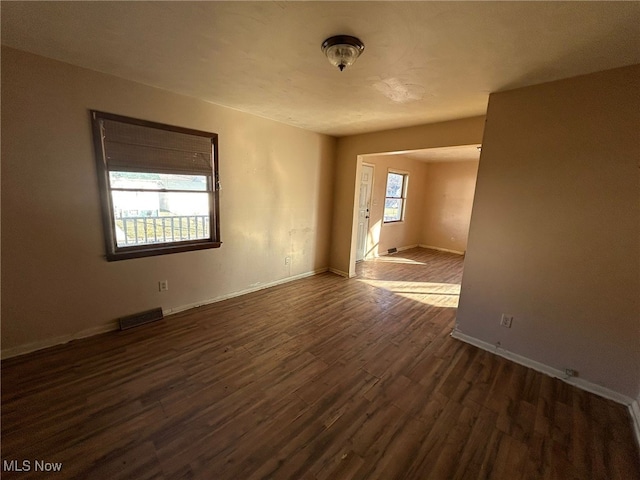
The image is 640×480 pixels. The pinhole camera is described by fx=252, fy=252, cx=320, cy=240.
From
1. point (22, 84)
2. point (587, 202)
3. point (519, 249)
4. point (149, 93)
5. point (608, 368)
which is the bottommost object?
point (608, 368)

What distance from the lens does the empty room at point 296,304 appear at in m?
1.43

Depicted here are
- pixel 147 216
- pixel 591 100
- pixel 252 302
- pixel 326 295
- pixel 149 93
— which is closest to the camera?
pixel 591 100

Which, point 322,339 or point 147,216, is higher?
point 147,216

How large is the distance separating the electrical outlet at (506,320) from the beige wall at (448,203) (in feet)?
15.4

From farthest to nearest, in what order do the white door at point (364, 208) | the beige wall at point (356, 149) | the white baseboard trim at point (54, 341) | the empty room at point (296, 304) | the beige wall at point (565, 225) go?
1. the white door at point (364, 208)
2. the beige wall at point (356, 149)
3. the white baseboard trim at point (54, 341)
4. the beige wall at point (565, 225)
5. the empty room at point (296, 304)

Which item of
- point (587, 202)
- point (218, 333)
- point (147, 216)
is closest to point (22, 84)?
point (147, 216)

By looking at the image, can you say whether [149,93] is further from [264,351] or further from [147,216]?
[264,351]

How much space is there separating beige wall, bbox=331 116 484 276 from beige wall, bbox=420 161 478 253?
12.7 feet

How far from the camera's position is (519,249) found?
2.31 meters

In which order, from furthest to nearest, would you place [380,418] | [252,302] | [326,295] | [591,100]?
[326,295] → [252,302] → [591,100] → [380,418]

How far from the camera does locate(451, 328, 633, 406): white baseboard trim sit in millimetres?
1971

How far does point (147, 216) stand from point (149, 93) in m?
1.22

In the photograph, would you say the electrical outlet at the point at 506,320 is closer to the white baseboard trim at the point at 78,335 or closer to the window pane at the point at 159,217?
the white baseboard trim at the point at 78,335

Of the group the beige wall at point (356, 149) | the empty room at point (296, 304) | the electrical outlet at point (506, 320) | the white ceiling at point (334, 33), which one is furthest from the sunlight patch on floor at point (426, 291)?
the white ceiling at point (334, 33)
